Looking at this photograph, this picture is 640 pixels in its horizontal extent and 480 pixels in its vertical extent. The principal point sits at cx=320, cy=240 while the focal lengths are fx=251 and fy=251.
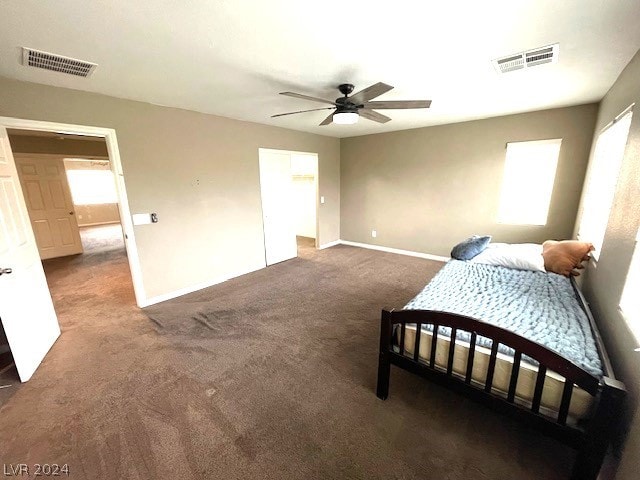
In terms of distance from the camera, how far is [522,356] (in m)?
1.42

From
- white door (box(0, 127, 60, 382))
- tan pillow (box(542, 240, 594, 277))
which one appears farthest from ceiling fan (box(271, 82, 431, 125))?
white door (box(0, 127, 60, 382))

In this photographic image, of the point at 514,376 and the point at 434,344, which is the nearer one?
the point at 514,376

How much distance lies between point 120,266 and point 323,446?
4.97 metres

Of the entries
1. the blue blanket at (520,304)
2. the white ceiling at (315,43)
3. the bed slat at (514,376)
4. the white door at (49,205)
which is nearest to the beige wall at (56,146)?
the white door at (49,205)

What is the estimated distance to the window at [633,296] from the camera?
4.28 feet

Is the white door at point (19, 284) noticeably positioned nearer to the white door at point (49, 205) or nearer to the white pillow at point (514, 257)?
the white door at point (49, 205)

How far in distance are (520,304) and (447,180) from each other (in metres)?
2.96

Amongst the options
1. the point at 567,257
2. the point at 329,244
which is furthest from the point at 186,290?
the point at 567,257

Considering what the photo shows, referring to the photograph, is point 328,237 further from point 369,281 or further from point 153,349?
point 153,349

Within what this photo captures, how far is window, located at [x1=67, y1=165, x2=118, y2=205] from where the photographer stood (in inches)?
335

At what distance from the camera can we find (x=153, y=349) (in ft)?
7.72

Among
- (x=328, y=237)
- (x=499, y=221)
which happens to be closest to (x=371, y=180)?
(x=328, y=237)

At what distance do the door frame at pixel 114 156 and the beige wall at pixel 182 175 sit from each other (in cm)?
5

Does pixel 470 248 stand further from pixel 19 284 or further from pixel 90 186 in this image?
pixel 90 186
